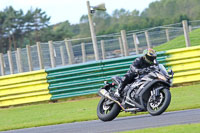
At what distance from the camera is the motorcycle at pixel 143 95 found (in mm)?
9008

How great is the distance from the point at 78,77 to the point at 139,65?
653 cm

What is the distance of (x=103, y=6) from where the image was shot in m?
16.2

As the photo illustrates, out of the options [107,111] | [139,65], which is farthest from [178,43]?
[139,65]

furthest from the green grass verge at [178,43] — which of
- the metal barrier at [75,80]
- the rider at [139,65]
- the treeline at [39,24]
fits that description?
the treeline at [39,24]

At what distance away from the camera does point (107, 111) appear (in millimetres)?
10141

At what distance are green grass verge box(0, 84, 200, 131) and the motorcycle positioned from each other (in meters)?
0.99

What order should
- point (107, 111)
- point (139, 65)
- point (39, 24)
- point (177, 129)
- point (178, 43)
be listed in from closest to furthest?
point (177, 129) → point (139, 65) → point (107, 111) → point (178, 43) → point (39, 24)

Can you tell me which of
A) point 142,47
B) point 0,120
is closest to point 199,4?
point 142,47

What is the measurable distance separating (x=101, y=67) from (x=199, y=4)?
100 feet

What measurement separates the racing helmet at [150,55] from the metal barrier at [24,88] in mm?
7217

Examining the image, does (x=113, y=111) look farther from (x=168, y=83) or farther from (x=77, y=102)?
(x=77, y=102)

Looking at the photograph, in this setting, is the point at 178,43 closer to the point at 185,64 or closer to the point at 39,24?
the point at 185,64

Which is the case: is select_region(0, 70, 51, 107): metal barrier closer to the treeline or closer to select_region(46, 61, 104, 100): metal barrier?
select_region(46, 61, 104, 100): metal barrier

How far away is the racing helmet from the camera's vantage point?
30.8 ft
